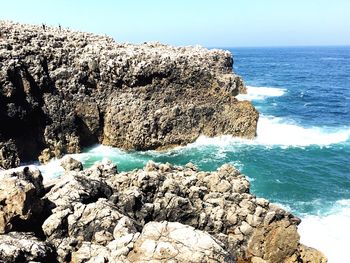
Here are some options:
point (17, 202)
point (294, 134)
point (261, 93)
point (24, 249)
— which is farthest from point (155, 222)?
point (261, 93)

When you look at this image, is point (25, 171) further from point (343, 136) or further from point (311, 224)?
point (343, 136)

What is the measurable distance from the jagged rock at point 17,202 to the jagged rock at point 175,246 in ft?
21.3

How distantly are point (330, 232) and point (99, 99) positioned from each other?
117 ft

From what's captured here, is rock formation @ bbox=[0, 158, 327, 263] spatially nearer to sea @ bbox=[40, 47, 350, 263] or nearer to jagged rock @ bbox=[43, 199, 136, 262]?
jagged rock @ bbox=[43, 199, 136, 262]

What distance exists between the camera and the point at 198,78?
62781mm

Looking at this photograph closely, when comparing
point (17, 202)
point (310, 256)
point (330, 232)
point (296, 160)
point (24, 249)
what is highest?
point (17, 202)

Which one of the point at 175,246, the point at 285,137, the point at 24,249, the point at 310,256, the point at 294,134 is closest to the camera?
the point at 175,246

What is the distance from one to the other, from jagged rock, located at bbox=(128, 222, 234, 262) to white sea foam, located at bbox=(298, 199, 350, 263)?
19.7 metres

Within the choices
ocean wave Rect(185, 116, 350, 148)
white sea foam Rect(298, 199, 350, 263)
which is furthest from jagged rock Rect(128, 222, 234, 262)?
ocean wave Rect(185, 116, 350, 148)

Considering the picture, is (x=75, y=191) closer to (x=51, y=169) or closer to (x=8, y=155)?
(x=51, y=169)

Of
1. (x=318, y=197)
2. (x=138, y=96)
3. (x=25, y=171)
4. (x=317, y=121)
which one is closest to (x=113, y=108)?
(x=138, y=96)

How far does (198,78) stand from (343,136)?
2696 centimetres

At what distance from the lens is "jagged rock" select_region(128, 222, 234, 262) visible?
17969 mm

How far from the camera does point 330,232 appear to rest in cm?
3769
